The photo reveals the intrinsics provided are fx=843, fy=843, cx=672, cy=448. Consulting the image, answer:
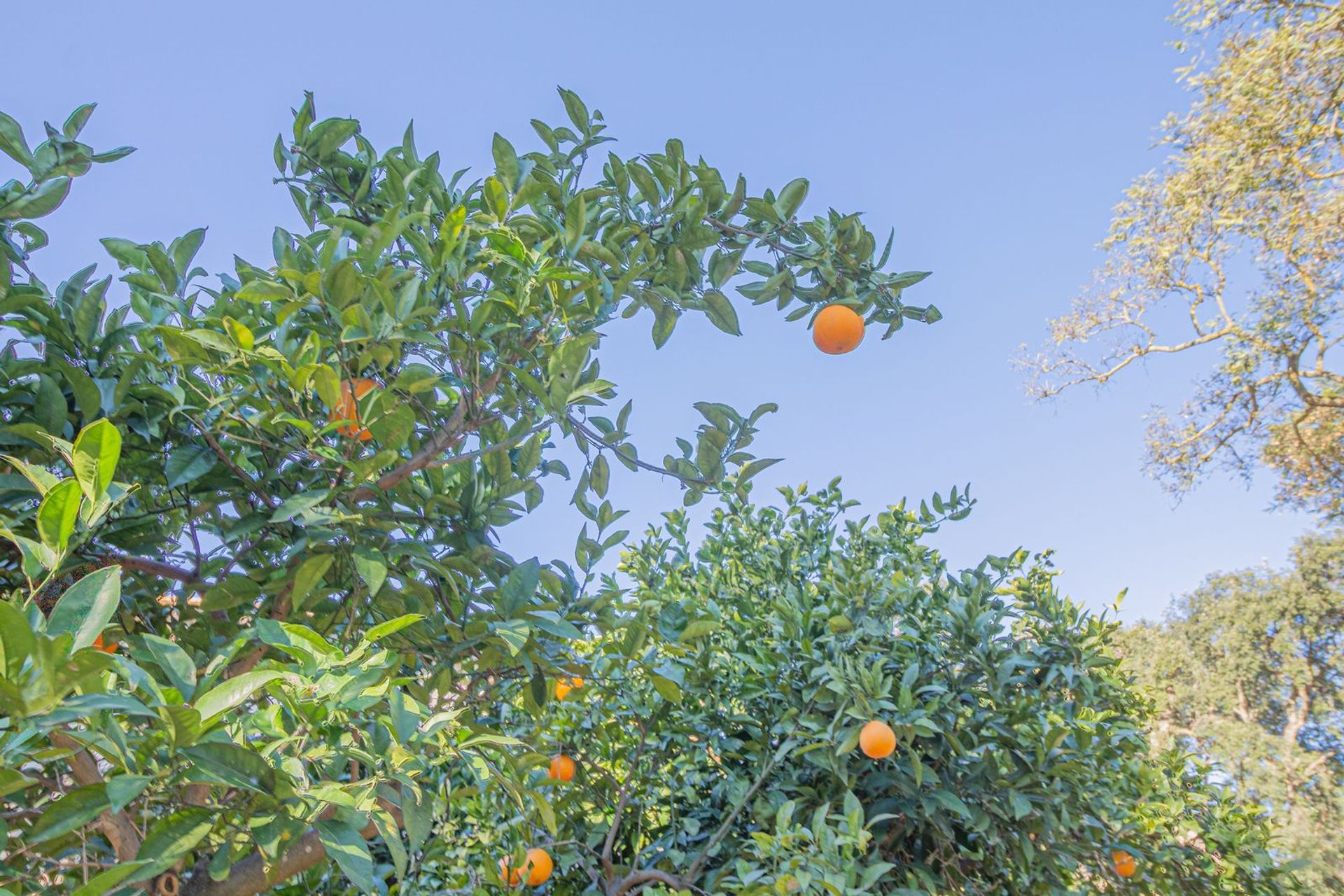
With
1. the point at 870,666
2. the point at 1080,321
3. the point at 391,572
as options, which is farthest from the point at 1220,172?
the point at 391,572

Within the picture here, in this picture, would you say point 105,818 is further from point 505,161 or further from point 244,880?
point 505,161

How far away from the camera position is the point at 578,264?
1410mm

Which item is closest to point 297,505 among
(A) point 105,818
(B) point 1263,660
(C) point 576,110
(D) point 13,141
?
(A) point 105,818

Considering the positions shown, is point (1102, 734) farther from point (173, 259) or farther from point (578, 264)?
point (173, 259)

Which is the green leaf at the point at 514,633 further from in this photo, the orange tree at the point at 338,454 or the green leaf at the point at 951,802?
the green leaf at the point at 951,802

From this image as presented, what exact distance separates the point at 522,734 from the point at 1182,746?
6.95 ft

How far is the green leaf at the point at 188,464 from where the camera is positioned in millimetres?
1155

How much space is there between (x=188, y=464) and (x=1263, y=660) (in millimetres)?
13160

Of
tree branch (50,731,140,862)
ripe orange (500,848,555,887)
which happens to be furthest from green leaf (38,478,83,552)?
ripe orange (500,848,555,887)

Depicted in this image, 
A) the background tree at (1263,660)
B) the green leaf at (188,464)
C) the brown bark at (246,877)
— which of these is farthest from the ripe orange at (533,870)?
the background tree at (1263,660)

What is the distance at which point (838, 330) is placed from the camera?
1.53m

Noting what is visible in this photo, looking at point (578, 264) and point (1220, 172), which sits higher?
point (1220, 172)

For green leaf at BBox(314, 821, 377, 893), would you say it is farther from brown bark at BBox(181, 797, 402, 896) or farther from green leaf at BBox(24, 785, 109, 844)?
brown bark at BBox(181, 797, 402, 896)

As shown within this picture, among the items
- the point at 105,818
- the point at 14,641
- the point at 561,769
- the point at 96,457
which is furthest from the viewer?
the point at 561,769
